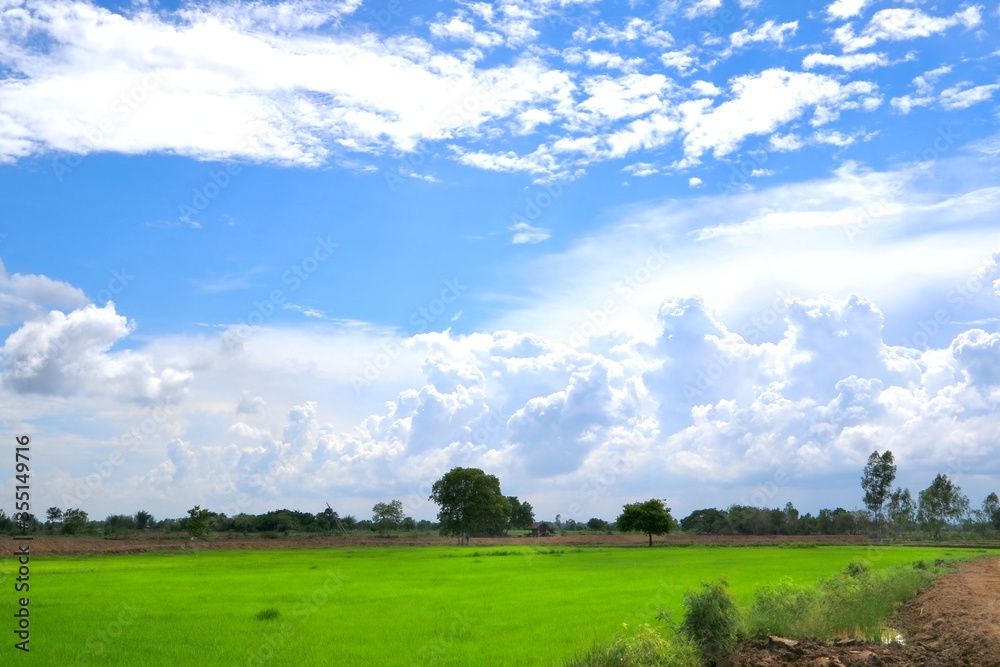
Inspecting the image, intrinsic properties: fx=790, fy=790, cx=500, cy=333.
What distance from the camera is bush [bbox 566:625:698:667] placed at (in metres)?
14.3

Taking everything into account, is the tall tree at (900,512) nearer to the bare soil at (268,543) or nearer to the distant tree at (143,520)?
the bare soil at (268,543)

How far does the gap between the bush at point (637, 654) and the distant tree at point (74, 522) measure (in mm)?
104459

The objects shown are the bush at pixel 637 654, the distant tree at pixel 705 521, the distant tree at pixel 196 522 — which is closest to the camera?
the bush at pixel 637 654

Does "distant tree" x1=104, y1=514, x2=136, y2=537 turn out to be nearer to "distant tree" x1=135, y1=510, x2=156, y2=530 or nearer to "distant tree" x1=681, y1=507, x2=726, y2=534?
"distant tree" x1=135, y1=510, x2=156, y2=530

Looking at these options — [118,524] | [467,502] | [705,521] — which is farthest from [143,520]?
[705,521]

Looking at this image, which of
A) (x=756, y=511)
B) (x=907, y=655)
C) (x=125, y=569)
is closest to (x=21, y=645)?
(x=907, y=655)

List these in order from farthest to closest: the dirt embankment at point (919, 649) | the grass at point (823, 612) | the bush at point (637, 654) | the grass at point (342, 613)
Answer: the grass at point (823, 612) < the grass at point (342, 613) < the dirt embankment at point (919, 649) < the bush at point (637, 654)

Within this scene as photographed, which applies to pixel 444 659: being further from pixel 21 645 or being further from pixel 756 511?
pixel 756 511

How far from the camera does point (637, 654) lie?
14.4m

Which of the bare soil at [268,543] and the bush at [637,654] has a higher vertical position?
the bush at [637,654]

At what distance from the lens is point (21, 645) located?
63.7 feet

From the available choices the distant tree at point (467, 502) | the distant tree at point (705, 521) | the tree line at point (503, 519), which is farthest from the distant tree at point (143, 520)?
the distant tree at point (705, 521)

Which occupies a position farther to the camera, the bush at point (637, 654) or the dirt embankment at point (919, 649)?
the dirt embankment at point (919, 649)

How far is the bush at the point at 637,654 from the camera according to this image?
1429 cm
